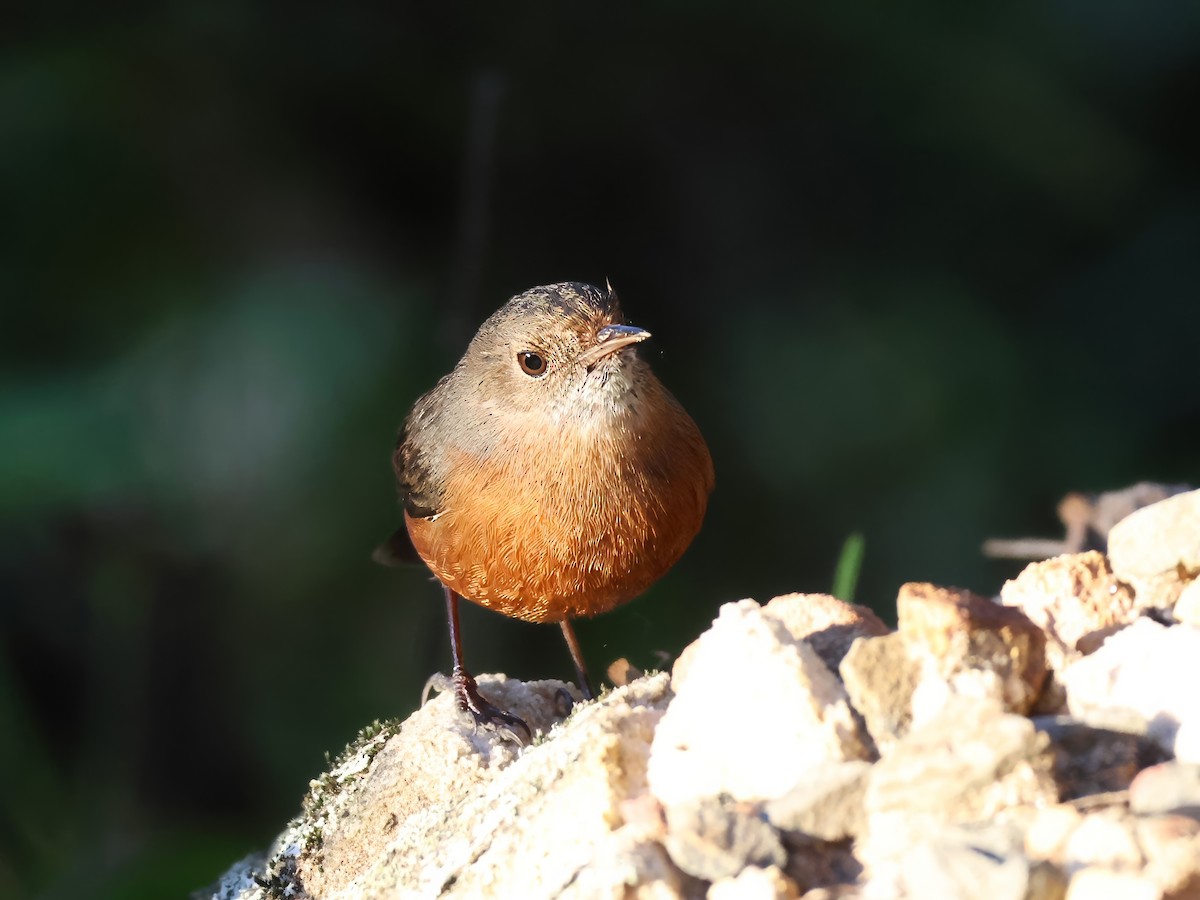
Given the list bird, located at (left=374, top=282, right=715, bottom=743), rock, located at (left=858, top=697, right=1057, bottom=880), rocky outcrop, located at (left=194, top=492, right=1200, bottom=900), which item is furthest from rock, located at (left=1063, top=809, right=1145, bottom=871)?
bird, located at (left=374, top=282, right=715, bottom=743)

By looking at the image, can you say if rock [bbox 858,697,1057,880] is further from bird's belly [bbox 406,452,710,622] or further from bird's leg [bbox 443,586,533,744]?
bird's belly [bbox 406,452,710,622]

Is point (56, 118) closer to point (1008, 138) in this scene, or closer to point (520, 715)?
point (520, 715)

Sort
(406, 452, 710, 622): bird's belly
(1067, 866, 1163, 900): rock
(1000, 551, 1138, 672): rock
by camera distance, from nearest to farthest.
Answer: (1067, 866, 1163, 900): rock → (1000, 551, 1138, 672): rock → (406, 452, 710, 622): bird's belly

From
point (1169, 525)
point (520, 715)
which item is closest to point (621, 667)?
point (520, 715)

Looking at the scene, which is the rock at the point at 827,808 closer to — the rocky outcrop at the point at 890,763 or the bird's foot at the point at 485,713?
the rocky outcrop at the point at 890,763


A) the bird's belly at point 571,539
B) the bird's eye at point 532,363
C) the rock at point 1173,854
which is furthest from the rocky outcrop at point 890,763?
the bird's eye at point 532,363

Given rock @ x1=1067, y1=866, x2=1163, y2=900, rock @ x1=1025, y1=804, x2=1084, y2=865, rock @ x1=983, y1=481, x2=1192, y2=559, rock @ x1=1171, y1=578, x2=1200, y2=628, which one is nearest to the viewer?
rock @ x1=1067, y1=866, x2=1163, y2=900
